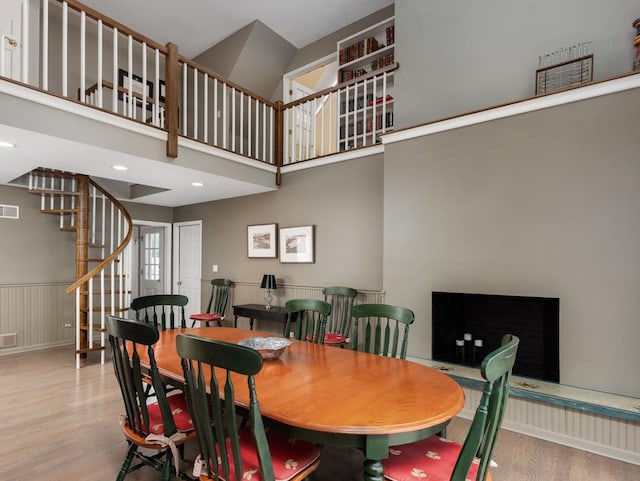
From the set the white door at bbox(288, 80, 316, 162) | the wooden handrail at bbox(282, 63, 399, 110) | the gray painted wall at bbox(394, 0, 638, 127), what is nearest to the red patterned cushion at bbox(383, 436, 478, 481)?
the gray painted wall at bbox(394, 0, 638, 127)

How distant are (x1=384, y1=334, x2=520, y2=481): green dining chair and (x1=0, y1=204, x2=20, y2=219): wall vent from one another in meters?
6.01

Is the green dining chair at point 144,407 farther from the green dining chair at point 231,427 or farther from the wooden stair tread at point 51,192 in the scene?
the wooden stair tread at point 51,192

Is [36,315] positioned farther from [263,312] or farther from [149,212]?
[263,312]

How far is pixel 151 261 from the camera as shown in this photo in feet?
23.7

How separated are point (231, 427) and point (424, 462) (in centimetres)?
84

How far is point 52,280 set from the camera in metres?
5.43

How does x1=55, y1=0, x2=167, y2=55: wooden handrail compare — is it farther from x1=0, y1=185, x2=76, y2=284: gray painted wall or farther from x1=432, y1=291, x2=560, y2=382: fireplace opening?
x1=432, y1=291, x2=560, y2=382: fireplace opening

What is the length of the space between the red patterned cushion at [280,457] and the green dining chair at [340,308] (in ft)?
7.44

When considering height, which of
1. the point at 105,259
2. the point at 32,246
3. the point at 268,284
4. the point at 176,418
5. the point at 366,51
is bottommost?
the point at 176,418

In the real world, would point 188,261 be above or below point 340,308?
above

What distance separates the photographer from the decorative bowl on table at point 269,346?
2.07m

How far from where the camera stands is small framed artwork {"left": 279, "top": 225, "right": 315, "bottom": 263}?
192 inches

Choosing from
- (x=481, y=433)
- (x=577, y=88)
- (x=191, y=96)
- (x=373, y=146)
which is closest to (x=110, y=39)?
(x=191, y=96)

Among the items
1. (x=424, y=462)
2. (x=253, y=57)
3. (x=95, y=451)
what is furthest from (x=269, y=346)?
(x=253, y=57)
